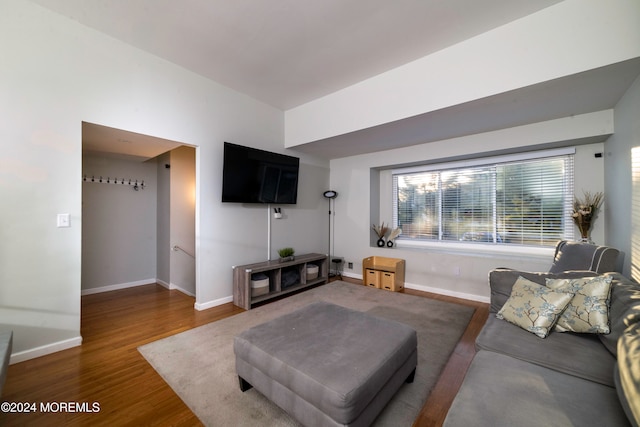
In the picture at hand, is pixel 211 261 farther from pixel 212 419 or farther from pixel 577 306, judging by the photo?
pixel 577 306

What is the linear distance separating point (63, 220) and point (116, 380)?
151 centimetres

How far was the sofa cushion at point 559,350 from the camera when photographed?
138cm

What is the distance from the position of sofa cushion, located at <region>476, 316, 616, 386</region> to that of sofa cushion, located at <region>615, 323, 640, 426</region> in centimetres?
21

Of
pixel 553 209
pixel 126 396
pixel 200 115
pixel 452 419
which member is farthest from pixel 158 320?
pixel 553 209

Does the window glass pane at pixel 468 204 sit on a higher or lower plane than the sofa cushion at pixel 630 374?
higher

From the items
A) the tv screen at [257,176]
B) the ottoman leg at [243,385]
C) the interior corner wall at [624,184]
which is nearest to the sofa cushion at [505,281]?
the interior corner wall at [624,184]

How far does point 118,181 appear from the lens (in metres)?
4.26

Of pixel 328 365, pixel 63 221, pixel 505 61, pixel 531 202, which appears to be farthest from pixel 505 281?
pixel 63 221

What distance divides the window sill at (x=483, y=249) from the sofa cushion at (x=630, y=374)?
259 cm

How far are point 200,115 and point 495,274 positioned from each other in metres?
3.77

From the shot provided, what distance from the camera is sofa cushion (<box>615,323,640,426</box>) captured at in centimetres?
95

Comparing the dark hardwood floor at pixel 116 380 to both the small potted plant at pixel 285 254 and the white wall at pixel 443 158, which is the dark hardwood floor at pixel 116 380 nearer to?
the white wall at pixel 443 158

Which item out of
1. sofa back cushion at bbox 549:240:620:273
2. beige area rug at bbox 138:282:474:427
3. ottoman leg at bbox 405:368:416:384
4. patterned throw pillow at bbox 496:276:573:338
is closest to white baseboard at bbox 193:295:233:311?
beige area rug at bbox 138:282:474:427

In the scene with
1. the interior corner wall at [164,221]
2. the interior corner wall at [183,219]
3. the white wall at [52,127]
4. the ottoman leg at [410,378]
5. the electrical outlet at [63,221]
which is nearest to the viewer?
the ottoman leg at [410,378]
